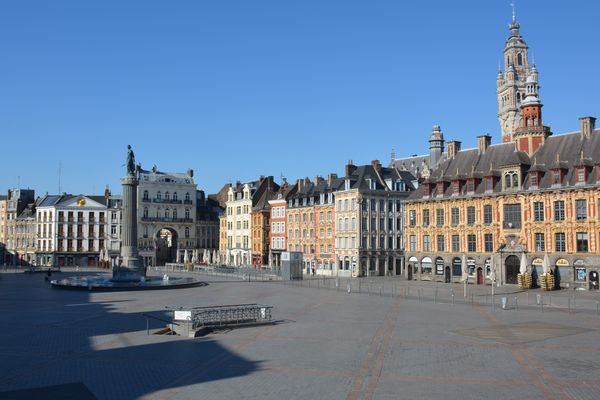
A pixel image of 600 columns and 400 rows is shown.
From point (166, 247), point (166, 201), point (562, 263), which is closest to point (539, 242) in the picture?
point (562, 263)

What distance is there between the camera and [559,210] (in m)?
52.0

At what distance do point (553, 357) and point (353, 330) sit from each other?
29.7 feet

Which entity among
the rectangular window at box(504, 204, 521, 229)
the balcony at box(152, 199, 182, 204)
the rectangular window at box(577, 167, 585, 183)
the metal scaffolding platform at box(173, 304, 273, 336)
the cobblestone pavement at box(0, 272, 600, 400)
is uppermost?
the balcony at box(152, 199, 182, 204)

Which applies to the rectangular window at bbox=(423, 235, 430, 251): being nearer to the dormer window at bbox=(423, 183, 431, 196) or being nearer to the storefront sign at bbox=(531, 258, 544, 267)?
the dormer window at bbox=(423, 183, 431, 196)

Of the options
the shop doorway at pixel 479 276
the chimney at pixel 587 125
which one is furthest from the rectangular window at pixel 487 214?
the chimney at pixel 587 125

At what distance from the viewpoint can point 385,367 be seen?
64.3 ft

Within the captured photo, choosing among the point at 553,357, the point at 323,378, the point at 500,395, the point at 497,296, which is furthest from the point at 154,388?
the point at 497,296

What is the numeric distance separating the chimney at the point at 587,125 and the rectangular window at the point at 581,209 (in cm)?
678

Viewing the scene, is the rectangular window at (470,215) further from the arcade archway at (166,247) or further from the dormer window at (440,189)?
the arcade archway at (166,247)

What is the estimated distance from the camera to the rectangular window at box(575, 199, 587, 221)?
1978 inches

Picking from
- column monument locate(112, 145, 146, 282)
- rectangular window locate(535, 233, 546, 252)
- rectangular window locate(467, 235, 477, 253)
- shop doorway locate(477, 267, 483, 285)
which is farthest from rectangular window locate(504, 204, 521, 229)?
column monument locate(112, 145, 146, 282)

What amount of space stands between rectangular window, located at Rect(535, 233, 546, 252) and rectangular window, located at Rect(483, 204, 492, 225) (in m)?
5.36

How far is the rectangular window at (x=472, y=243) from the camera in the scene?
59406 millimetres

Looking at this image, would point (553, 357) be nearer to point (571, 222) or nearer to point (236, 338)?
point (236, 338)
